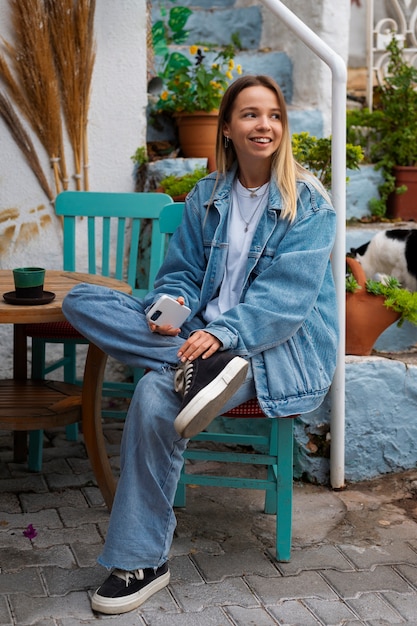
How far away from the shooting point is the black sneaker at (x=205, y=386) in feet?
8.48

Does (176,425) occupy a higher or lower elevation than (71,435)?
higher

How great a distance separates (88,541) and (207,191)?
1289 millimetres

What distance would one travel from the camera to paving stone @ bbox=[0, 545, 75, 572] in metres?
3.01

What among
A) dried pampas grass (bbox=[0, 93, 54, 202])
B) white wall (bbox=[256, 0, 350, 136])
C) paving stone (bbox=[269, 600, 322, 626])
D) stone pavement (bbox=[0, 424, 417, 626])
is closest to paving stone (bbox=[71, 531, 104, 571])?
stone pavement (bbox=[0, 424, 417, 626])

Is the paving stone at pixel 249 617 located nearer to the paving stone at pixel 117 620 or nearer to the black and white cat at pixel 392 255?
the paving stone at pixel 117 620

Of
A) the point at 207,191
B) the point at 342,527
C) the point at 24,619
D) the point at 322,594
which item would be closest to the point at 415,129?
the point at 207,191

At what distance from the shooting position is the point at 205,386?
2.66 metres

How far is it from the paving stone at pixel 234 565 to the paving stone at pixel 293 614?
0.20 meters

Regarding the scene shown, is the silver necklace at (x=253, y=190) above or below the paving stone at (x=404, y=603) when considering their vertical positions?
above

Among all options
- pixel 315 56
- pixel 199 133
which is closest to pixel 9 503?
pixel 199 133

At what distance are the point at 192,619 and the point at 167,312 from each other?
0.93 meters

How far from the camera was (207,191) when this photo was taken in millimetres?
3227

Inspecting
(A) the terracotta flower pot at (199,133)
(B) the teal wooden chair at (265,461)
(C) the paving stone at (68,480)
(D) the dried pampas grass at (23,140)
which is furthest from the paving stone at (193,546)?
(A) the terracotta flower pot at (199,133)

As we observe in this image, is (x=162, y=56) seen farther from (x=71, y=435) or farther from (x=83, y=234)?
(x=71, y=435)
